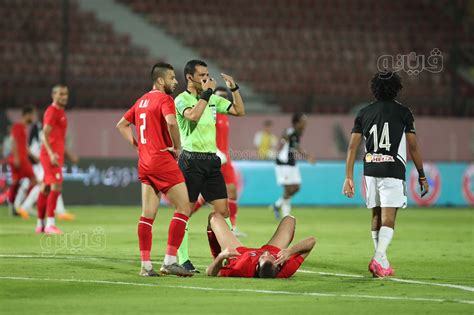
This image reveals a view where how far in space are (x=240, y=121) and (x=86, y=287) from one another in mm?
20924

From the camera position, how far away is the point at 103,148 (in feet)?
95.0

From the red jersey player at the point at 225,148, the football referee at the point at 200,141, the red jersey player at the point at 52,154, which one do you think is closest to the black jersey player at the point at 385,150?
the football referee at the point at 200,141

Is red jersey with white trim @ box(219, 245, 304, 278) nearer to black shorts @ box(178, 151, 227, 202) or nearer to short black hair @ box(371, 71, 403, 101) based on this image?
black shorts @ box(178, 151, 227, 202)

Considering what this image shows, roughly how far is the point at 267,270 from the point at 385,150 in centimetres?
186

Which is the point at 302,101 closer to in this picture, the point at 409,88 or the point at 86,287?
the point at 409,88

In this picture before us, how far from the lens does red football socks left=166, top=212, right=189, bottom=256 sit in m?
10.9

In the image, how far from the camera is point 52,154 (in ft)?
56.7

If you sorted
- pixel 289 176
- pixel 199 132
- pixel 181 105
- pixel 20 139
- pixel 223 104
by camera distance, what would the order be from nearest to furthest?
pixel 181 105
pixel 199 132
pixel 223 104
pixel 289 176
pixel 20 139

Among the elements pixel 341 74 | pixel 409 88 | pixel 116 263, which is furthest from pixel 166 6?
pixel 116 263

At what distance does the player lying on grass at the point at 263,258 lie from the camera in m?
10.4

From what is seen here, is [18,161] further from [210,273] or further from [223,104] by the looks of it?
[210,273]

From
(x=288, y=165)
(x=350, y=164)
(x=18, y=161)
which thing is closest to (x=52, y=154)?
(x=18, y=161)

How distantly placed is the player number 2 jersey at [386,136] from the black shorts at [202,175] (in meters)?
1.75

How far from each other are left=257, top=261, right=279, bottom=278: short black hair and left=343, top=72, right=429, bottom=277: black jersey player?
1141mm
